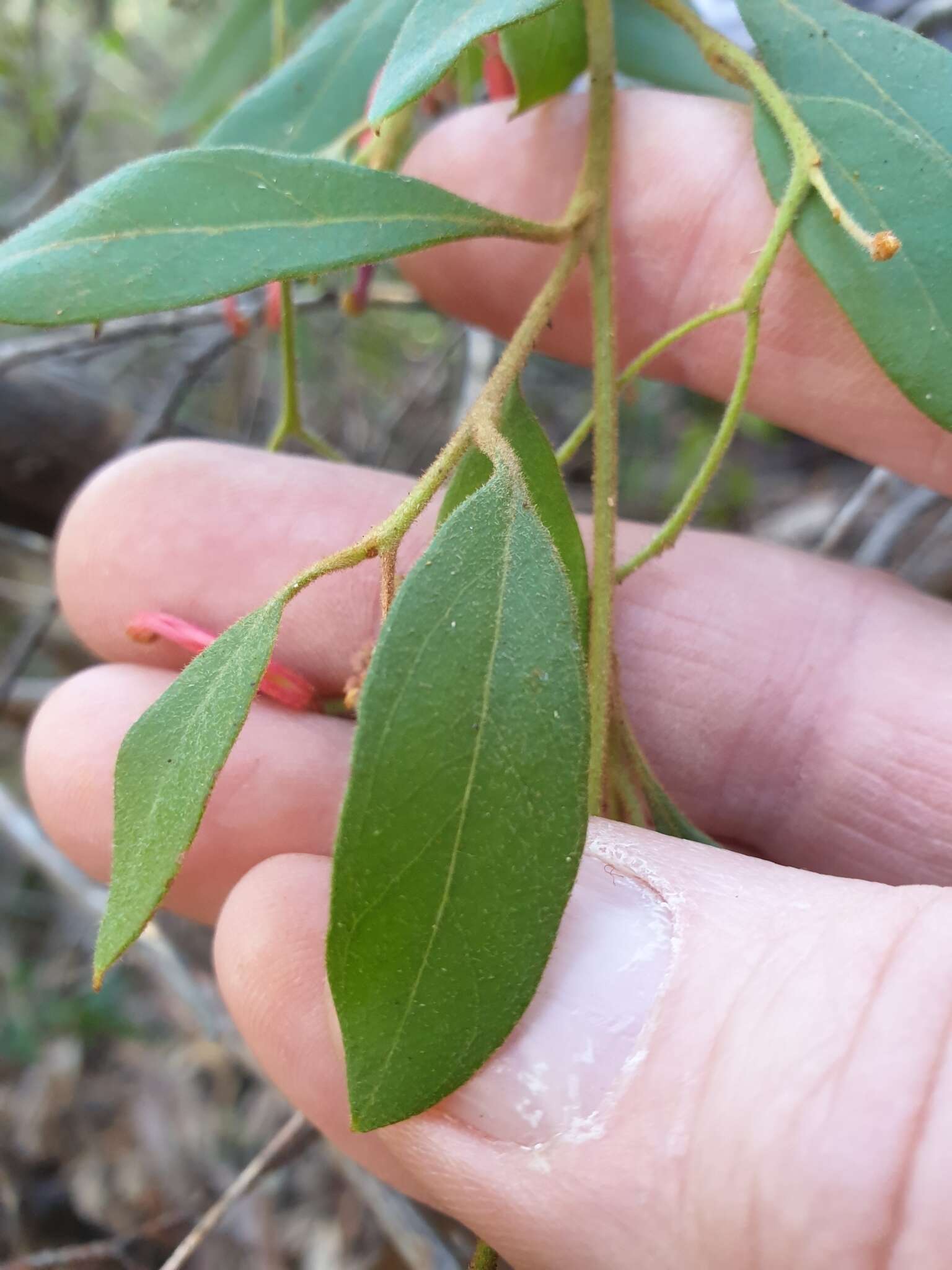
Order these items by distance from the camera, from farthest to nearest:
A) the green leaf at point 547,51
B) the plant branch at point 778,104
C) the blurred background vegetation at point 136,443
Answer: the blurred background vegetation at point 136,443
the green leaf at point 547,51
the plant branch at point 778,104

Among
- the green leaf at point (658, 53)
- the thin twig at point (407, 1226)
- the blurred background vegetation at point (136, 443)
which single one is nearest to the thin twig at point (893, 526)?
the blurred background vegetation at point (136, 443)

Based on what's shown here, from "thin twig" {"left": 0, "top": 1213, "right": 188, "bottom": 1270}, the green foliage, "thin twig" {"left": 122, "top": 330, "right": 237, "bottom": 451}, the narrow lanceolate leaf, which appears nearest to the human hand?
the narrow lanceolate leaf

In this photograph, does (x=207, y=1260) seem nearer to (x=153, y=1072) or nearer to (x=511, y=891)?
(x=153, y=1072)

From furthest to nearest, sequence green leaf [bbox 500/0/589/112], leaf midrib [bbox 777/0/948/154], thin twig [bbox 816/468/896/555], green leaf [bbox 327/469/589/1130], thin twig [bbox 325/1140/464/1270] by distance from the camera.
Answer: thin twig [bbox 816/468/896/555], thin twig [bbox 325/1140/464/1270], green leaf [bbox 500/0/589/112], leaf midrib [bbox 777/0/948/154], green leaf [bbox 327/469/589/1130]

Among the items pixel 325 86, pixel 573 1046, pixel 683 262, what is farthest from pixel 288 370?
pixel 573 1046

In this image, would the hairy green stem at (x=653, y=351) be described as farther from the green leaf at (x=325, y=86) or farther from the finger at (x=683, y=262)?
the green leaf at (x=325, y=86)

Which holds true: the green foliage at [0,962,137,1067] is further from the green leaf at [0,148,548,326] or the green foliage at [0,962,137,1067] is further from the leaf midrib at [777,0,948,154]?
the leaf midrib at [777,0,948,154]

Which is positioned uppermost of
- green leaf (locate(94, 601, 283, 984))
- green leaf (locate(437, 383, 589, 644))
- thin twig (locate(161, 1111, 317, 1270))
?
green leaf (locate(437, 383, 589, 644))
